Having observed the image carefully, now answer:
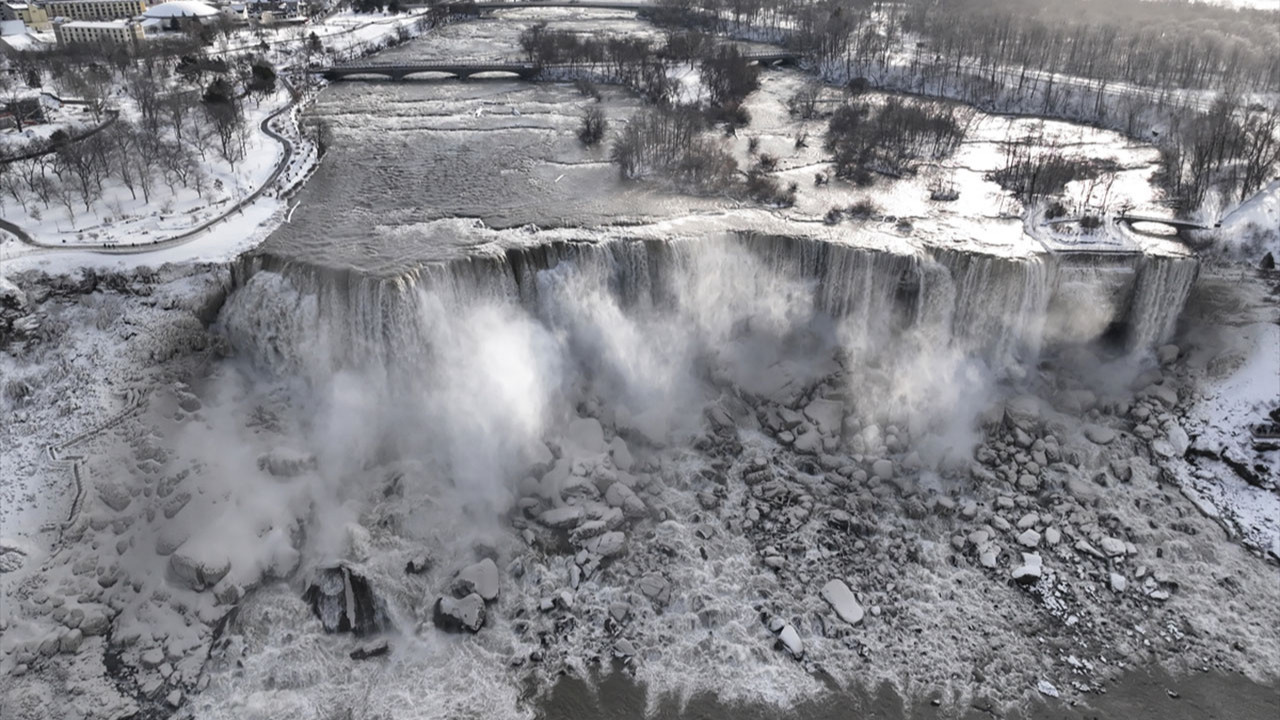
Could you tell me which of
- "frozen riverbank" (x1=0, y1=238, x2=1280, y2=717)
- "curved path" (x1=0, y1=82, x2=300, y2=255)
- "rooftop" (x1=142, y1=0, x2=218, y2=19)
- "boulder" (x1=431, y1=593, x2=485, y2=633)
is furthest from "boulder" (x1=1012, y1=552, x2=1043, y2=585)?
"rooftop" (x1=142, y1=0, x2=218, y2=19)

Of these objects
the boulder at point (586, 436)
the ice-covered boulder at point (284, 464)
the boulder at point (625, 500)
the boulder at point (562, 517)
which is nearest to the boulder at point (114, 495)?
the ice-covered boulder at point (284, 464)

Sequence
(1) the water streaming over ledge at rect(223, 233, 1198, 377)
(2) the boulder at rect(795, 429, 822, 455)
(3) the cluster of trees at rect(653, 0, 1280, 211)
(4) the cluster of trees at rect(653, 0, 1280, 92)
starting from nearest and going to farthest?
(2) the boulder at rect(795, 429, 822, 455)
(1) the water streaming over ledge at rect(223, 233, 1198, 377)
(3) the cluster of trees at rect(653, 0, 1280, 211)
(4) the cluster of trees at rect(653, 0, 1280, 92)

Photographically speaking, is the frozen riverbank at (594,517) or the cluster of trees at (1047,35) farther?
the cluster of trees at (1047,35)

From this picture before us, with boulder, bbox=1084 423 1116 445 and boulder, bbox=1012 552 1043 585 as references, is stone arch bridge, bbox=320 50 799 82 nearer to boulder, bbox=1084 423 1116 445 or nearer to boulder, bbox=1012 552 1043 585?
boulder, bbox=1084 423 1116 445

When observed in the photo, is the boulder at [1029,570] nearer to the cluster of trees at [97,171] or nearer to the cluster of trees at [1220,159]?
the cluster of trees at [1220,159]

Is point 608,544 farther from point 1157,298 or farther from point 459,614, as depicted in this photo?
point 1157,298

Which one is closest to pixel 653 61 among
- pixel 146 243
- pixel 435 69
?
pixel 435 69
